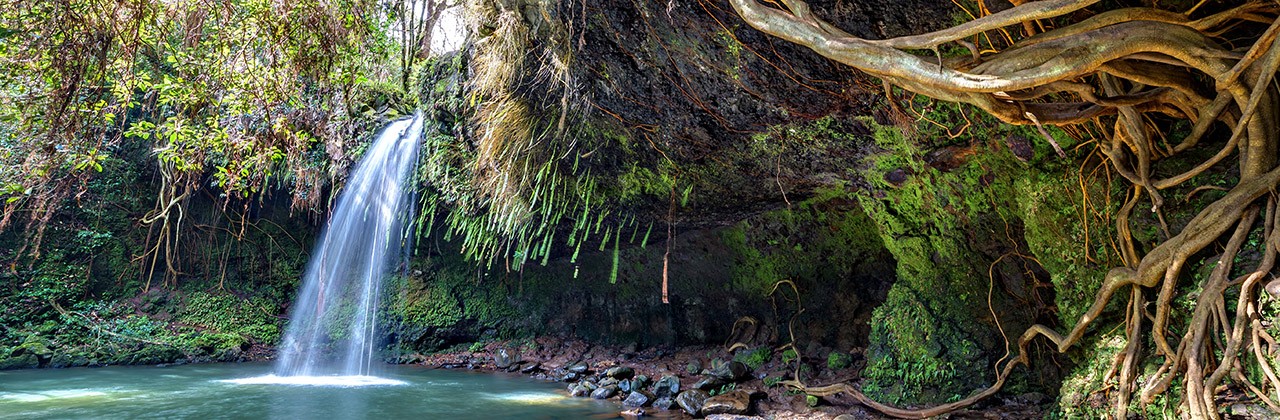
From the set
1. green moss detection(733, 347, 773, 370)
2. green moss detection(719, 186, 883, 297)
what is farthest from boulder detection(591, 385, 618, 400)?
green moss detection(719, 186, 883, 297)

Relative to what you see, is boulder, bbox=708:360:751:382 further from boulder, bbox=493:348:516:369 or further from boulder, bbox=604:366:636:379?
boulder, bbox=493:348:516:369

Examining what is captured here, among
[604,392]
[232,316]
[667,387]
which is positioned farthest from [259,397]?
[232,316]

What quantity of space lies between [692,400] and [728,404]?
0.35 m

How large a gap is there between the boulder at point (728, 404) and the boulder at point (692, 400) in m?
0.07

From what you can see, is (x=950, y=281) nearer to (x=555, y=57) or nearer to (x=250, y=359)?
(x=555, y=57)

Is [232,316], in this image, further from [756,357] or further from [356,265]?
[756,357]

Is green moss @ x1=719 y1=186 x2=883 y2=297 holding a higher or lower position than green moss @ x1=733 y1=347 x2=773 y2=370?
higher

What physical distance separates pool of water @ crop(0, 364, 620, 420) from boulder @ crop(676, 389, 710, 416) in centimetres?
60

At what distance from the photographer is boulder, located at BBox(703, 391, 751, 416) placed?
232 inches

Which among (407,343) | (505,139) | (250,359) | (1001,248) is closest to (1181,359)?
(1001,248)

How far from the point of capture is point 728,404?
5.97m

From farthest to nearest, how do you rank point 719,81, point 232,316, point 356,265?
1. point 232,316
2. point 356,265
3. point 719,81

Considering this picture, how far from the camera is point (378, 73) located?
9367 mm

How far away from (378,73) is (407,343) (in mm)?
3772
